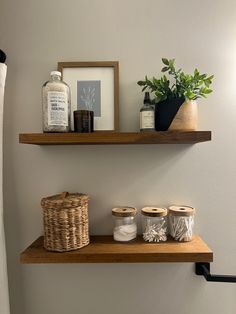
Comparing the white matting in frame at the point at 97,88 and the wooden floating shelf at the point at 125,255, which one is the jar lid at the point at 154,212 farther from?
the white matting in frame at the point at 97,88

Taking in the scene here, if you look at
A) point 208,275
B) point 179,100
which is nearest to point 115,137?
point 179,100

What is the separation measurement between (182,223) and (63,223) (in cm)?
38

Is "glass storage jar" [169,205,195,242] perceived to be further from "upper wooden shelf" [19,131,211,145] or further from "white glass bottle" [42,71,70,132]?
"white glass bottle" [42,71,70,132]

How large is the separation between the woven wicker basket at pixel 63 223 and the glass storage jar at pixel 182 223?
0.30 m

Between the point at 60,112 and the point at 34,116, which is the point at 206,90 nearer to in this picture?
the point at 60,112

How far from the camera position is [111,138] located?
681 mm

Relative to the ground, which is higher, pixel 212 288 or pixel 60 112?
pixel 60 112

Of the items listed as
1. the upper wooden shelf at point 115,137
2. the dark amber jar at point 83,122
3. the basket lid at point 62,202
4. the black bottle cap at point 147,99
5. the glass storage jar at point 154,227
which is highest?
the black bottle cap at point 147,99

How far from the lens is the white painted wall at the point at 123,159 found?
0.82m

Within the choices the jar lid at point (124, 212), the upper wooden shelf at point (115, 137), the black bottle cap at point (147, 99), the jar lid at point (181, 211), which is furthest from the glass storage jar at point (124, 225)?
the black bottle cap at point (147, 99)

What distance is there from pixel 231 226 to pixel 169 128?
43 centimetres

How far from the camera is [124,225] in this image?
2.52 ft

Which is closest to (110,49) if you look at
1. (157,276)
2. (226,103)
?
(226,103)

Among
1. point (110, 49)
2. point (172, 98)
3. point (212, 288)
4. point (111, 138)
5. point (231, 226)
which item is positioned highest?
point (110, 49)
